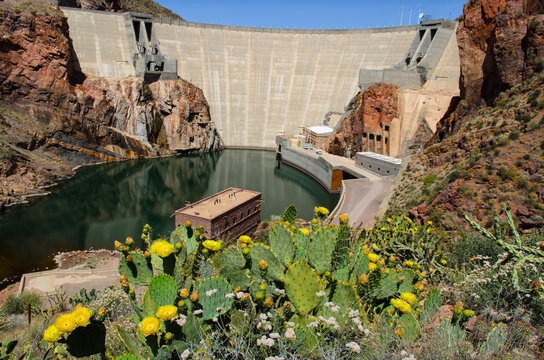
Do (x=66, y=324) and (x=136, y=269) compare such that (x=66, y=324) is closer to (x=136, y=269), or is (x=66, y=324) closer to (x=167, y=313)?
(x=167, y=313)

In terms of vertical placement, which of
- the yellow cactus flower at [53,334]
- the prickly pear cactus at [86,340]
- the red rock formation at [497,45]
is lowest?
the prickly pear cactus at [86,340]

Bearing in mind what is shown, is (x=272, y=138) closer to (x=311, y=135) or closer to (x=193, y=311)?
(x=311, y=135)

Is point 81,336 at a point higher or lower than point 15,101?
higher

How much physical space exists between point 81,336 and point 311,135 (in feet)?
157

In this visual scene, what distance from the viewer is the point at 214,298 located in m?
3.69

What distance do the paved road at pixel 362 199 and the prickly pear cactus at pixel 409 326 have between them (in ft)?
59.2

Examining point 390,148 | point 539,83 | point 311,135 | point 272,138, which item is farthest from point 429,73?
point 539,83

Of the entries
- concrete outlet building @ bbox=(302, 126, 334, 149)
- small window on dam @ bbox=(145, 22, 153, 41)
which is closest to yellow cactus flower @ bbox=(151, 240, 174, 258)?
concrete outlet building @ bbox=(302, 126, 334, 149)

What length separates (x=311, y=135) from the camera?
4988cm

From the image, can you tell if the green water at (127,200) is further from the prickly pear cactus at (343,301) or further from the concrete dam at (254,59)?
the prickly pear cactus at (343,301)

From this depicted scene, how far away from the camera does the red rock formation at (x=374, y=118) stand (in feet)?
134

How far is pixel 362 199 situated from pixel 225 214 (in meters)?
11.3

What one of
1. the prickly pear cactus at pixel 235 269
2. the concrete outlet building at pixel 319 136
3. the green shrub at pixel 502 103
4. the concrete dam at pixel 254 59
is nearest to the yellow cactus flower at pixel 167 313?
the prickly pear cactus at pixel 235 269

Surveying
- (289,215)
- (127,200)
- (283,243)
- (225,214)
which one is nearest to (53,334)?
(283,243)
